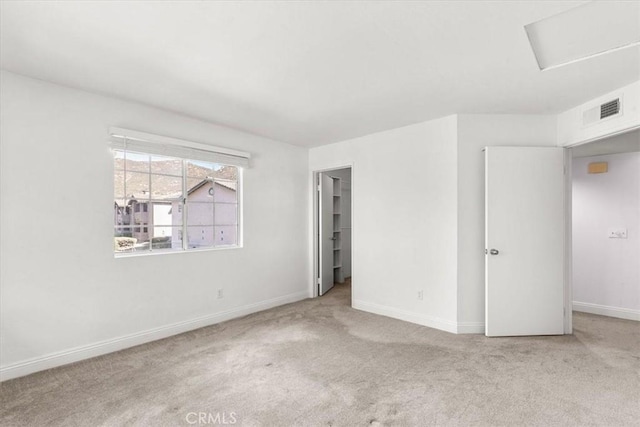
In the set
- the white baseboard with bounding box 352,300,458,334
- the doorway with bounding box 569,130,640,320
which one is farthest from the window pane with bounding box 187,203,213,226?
the doorway with bounding box 569,130,640,320

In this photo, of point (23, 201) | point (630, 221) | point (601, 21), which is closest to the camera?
point (601, 21)

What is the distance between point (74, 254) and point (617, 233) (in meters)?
6.13

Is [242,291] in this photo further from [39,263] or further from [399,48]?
[399,48]

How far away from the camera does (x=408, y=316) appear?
3.85 meters

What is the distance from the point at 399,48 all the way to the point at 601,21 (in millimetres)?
1155

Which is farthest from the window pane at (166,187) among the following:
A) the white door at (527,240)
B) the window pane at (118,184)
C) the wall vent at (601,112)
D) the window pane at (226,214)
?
the wall vent at (601,112)

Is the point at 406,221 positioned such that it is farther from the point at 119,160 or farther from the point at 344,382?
the point at 119,160

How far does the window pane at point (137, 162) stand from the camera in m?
3.18

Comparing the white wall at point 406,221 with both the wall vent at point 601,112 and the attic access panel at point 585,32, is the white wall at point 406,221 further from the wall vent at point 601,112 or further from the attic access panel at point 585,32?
the attic access panel at point 585,32

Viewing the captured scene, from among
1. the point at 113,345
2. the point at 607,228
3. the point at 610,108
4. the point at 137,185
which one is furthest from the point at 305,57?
the point at 607,228

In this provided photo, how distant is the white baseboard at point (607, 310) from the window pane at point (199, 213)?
5036 millimetres

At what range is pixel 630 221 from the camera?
392 cm

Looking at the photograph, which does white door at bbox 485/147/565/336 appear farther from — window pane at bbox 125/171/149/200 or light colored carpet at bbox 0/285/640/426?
window pane at bbox 125/171/149/200

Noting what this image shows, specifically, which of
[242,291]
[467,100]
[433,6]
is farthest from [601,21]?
[242,291]
